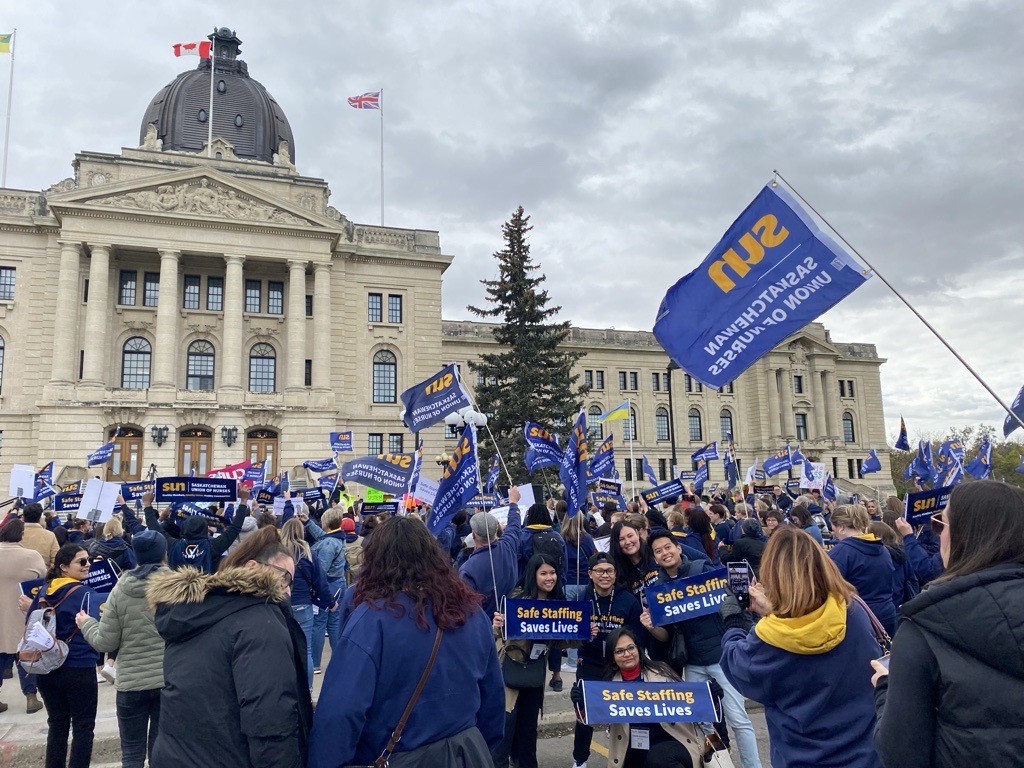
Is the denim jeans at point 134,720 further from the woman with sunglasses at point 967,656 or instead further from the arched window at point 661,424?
the arched window at point 661,424

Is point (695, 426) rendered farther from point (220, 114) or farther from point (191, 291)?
point (220, 114)

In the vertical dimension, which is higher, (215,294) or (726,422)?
(215,294)

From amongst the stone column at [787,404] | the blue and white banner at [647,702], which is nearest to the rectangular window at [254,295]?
the blue and white banner at [647,702]

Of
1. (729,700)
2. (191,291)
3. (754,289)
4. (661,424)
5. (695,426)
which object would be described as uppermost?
(191,291)

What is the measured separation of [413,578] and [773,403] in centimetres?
6701

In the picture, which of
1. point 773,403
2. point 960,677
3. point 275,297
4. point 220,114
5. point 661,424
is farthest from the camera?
point 773,403

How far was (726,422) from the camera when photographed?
66.2 m

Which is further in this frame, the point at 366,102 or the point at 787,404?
the point at 787,404

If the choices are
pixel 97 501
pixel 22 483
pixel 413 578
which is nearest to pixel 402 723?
pixel 413 578

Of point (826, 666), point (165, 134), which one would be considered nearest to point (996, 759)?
point (826, 666)

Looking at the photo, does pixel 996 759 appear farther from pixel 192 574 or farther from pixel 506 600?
pixel 506 600

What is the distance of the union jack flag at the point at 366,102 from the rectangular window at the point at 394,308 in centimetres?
1186

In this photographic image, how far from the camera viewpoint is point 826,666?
307 centimetres

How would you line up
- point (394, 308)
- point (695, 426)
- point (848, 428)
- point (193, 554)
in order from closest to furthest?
point (193, 554) < point (394, 308) < point (695, 426) < point (848, 428)
